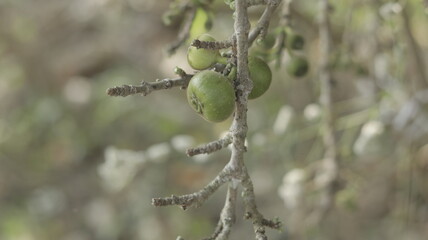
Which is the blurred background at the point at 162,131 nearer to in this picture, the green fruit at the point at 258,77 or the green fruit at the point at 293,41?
the green fruit at the point at 293,41

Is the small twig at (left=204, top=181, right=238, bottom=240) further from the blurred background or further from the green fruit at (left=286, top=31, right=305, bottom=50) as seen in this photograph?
the blurred background

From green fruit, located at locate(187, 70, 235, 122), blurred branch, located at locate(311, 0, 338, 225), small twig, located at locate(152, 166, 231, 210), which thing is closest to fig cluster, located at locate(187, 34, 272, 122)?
green fruit, located at locate(187, 70, 235, 122)

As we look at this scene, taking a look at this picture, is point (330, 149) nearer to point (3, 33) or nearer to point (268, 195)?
point (268, 195)

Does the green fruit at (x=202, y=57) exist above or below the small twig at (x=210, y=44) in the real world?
above

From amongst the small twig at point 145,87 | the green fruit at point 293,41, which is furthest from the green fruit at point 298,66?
the small twig at point 145,87

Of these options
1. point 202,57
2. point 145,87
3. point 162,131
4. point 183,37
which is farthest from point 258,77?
point 162,131

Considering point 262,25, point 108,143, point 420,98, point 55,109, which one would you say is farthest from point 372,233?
point 262,25
